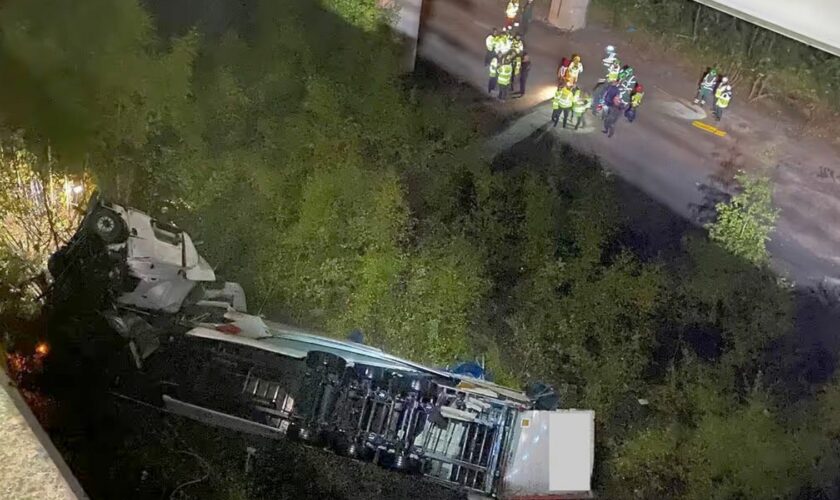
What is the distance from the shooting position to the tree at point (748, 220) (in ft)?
4.83

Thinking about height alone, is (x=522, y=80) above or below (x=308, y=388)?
above

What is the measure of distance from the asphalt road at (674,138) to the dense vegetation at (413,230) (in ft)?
0.21

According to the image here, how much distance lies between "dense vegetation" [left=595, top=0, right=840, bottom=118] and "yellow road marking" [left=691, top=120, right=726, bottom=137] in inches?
3.3

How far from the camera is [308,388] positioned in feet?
4.86

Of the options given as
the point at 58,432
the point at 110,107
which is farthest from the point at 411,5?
the point at 58,432

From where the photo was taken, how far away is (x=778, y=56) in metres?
1.47

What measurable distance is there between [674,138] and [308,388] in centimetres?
88

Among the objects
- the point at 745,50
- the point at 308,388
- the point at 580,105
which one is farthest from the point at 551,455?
the point at 745,50

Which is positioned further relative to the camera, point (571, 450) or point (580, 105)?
point (580, 105)

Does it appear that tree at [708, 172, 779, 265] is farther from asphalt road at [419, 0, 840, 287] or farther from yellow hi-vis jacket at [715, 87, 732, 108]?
yellow hi-vis jacket at [715, 87, 732, 108]

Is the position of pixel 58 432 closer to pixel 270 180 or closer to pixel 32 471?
pixel 32 471

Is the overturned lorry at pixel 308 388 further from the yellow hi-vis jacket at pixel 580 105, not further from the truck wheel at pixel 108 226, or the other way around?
the yellow hi-vis jacket at pixel 580 105

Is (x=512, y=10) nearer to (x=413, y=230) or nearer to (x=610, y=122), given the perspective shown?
(x=610, y=122)

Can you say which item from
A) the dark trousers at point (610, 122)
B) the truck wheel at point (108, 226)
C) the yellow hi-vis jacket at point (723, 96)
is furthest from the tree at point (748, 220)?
the truck wheel at point (108, 226)
